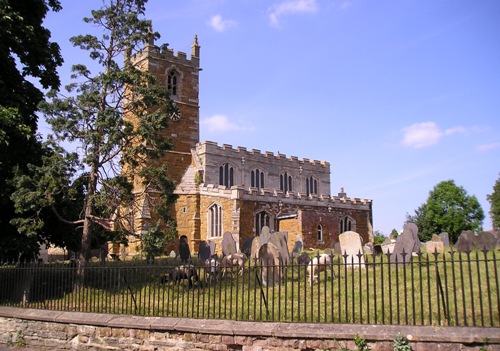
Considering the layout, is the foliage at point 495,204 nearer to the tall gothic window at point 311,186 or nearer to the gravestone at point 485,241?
the tall gothic window at point 311,186

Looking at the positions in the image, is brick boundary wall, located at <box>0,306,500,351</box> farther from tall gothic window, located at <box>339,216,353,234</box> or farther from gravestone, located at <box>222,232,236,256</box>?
tall gothic window, located at <box>339,216,353,234</box>

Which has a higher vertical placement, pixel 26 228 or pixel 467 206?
pixel 467 206

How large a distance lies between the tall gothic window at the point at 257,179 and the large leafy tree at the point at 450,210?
20.1 metres

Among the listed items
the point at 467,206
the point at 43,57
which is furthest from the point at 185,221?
the point at 467,206

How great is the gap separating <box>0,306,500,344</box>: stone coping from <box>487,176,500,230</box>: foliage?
162 ft

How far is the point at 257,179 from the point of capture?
3972 centimetres

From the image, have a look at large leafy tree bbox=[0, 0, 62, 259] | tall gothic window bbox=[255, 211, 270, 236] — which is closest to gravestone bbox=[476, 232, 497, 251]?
large leafy tree bbox=[0, 0, 62, 259]

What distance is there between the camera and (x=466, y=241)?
1433 cm

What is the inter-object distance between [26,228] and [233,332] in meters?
7.07

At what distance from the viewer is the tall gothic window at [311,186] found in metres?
43.7

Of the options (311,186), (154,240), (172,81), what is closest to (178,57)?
(172,81)

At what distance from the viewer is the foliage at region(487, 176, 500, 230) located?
166 feet

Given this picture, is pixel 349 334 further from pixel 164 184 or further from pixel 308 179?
pixel 308 179

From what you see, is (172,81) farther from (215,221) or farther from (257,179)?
(215,221)
